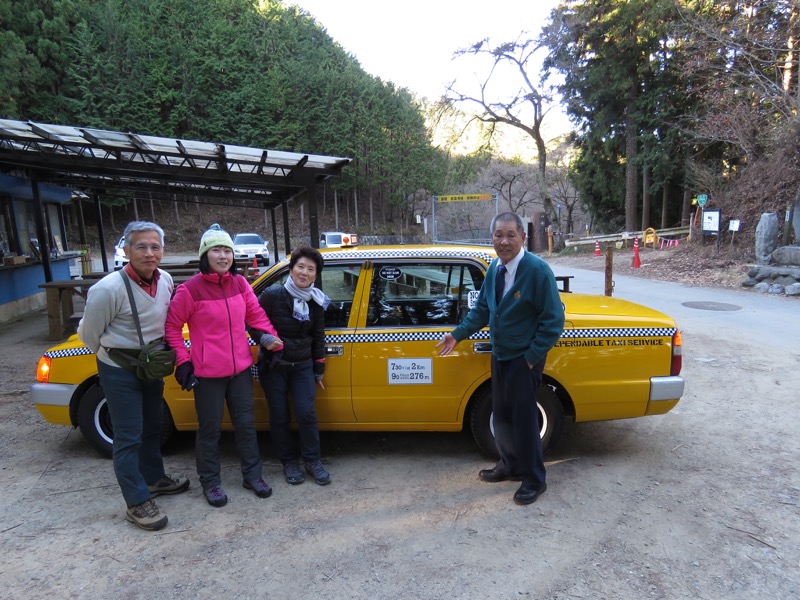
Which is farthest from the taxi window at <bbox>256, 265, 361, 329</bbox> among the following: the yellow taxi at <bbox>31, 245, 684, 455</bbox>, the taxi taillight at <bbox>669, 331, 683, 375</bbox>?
the taxi taillight at <bbox>669, 331, 683, 375</bbox>

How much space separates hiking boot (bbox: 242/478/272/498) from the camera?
323 cm

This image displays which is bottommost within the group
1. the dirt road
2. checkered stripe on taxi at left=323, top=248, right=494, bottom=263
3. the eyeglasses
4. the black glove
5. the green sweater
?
the dirt road

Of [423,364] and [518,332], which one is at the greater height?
[518,332]

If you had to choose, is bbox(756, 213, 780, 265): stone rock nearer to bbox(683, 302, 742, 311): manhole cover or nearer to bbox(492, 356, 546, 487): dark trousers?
bbox(683, 302, 742, 311): manhole cover

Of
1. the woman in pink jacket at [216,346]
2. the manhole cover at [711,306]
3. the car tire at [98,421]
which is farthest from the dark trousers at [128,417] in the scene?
the manhole cover at [711,306]

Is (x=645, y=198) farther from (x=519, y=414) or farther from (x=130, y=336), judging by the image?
(x=130, y=336)

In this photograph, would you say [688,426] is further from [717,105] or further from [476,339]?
Answer: [717,105]

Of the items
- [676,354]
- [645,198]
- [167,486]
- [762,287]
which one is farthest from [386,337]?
[645,198]

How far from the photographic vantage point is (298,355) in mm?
3240

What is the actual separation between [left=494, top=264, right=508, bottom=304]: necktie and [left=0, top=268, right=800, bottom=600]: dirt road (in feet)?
4.32

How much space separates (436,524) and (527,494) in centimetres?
62

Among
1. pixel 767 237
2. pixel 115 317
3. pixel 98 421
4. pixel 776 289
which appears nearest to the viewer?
pixel 115 317

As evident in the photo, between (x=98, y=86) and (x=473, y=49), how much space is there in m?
27.4

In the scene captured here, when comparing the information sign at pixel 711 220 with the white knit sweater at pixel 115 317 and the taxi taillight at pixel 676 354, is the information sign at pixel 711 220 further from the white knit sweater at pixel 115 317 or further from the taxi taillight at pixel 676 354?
the white knit sweater at pixel 115 317
